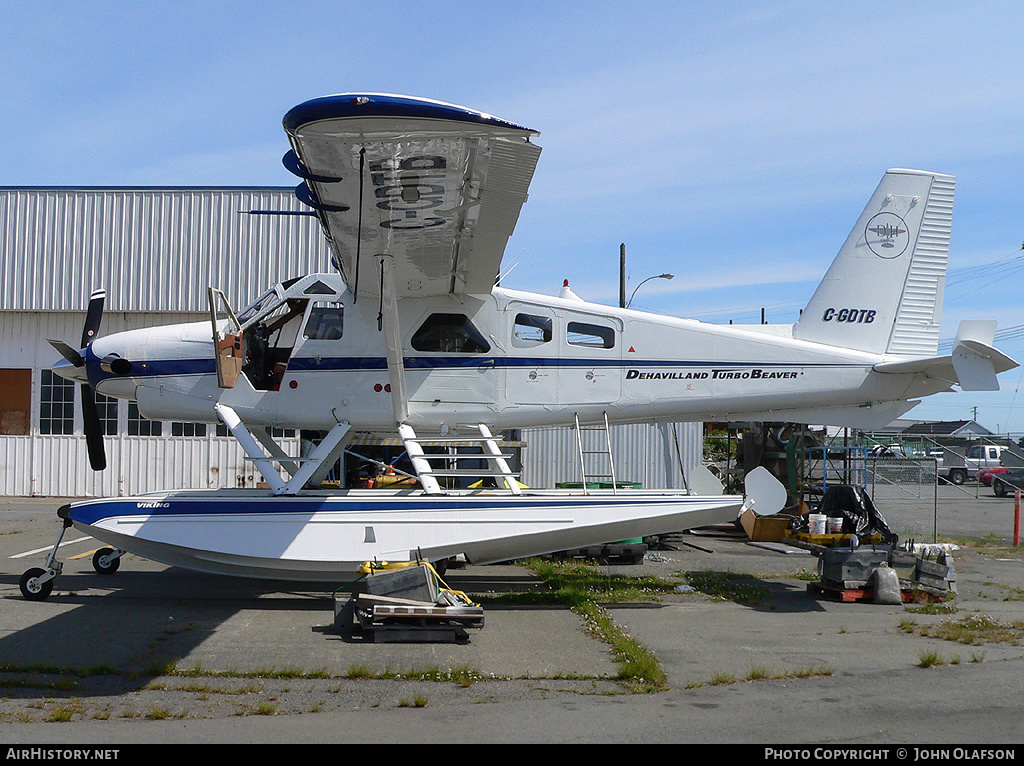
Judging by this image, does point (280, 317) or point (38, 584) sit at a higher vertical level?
point (280, 317)

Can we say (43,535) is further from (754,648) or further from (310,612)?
(754,648)

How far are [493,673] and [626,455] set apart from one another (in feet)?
45.3

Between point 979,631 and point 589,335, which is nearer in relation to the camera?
point 979,631

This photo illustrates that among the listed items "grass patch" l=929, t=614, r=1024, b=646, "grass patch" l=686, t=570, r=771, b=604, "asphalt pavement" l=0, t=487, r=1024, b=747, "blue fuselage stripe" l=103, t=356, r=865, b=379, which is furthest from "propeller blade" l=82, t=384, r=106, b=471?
"grass patch" l=929, t=614, r=1024, b=646

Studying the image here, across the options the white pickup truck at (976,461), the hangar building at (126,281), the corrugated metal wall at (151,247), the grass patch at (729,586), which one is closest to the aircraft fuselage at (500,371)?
the grass patch at (729,586)

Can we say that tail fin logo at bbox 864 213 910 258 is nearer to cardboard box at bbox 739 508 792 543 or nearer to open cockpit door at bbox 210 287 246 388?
cardboard box at bbox 739 508 792 543

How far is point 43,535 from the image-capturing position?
13602 millimetres

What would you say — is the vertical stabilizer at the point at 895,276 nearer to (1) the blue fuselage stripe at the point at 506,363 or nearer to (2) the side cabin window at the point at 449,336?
(1) the blue fuselage stripe at the point at 506,363

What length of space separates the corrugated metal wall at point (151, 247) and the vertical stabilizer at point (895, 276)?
46.6ft

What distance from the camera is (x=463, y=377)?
949cm

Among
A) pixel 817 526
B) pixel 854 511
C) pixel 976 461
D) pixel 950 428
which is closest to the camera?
pixel 817 526

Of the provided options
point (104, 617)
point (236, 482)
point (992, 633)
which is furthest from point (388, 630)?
point (236, 482)

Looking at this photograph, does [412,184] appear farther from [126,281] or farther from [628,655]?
[126,281]

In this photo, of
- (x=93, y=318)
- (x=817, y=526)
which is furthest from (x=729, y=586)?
(x=93, y=318)
